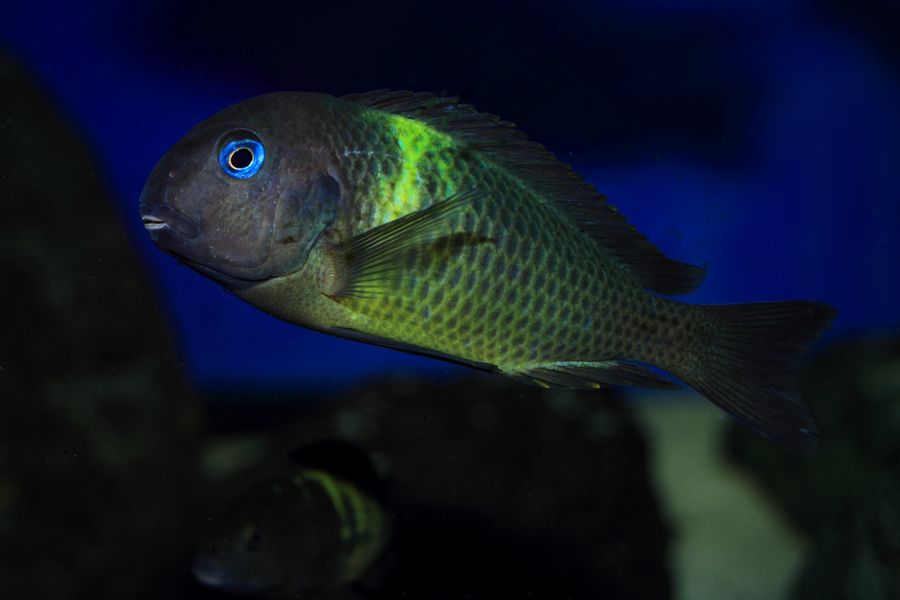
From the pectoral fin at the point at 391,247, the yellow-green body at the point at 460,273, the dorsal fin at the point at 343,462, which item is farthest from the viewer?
the dorsal fin at the point at 343,462

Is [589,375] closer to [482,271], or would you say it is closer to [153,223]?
[482,271]

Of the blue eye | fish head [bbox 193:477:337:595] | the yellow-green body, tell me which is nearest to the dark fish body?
fish head [bbox 193:477:337:595]

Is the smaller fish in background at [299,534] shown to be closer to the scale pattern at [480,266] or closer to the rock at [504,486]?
the rock at [504,486]

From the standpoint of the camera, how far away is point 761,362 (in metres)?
2.23

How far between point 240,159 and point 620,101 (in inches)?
120

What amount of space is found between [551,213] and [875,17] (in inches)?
236

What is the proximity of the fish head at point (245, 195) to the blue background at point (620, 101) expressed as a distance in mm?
770

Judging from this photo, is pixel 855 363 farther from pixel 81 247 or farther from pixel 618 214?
pixel 81 247

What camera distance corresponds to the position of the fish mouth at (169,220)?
188 cm

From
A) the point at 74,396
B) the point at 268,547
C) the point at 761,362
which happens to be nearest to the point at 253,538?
the point at 268,547

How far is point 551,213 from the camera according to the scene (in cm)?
213

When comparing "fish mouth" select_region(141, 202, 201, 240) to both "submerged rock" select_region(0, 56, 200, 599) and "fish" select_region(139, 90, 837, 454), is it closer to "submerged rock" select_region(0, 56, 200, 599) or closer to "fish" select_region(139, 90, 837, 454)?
"fish" select_region(139, 90, 837, 454)

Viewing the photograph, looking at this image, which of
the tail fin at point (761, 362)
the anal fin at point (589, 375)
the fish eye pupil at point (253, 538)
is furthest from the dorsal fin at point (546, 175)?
the fish eye pupil at point (253, 538)

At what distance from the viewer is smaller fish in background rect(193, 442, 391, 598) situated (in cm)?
245
